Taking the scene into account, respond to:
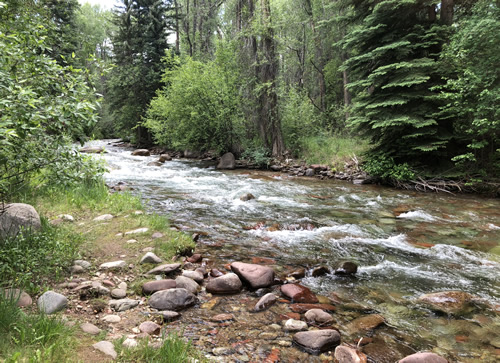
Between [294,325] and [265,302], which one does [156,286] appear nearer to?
[265,302]

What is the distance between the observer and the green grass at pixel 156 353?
6.79ft

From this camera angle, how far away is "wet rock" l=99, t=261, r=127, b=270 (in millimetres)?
3662

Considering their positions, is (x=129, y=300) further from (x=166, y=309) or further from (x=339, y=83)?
(x=339, y=83)

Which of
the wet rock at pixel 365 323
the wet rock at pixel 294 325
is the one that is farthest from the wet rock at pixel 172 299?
the wet rock at pixel 365 323

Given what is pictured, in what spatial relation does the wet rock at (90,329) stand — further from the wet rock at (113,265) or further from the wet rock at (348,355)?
the wet rock at (348,355)

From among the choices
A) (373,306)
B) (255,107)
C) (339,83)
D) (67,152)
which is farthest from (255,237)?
(339,83)

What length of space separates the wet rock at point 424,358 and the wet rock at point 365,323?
57 cm

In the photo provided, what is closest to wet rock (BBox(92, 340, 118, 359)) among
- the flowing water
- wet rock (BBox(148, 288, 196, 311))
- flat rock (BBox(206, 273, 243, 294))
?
wet rock (BBox(148, 288, 196, 311))

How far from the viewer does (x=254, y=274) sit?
383 cm

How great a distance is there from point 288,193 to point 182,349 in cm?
811

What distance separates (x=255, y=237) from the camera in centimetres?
562

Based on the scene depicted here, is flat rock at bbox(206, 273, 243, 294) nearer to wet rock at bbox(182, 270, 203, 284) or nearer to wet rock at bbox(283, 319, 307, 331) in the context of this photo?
wet rock at bbox(182, 270, 203, 284)

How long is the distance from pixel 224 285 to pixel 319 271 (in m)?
1.48

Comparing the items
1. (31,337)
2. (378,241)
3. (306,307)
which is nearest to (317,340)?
(306,307)
